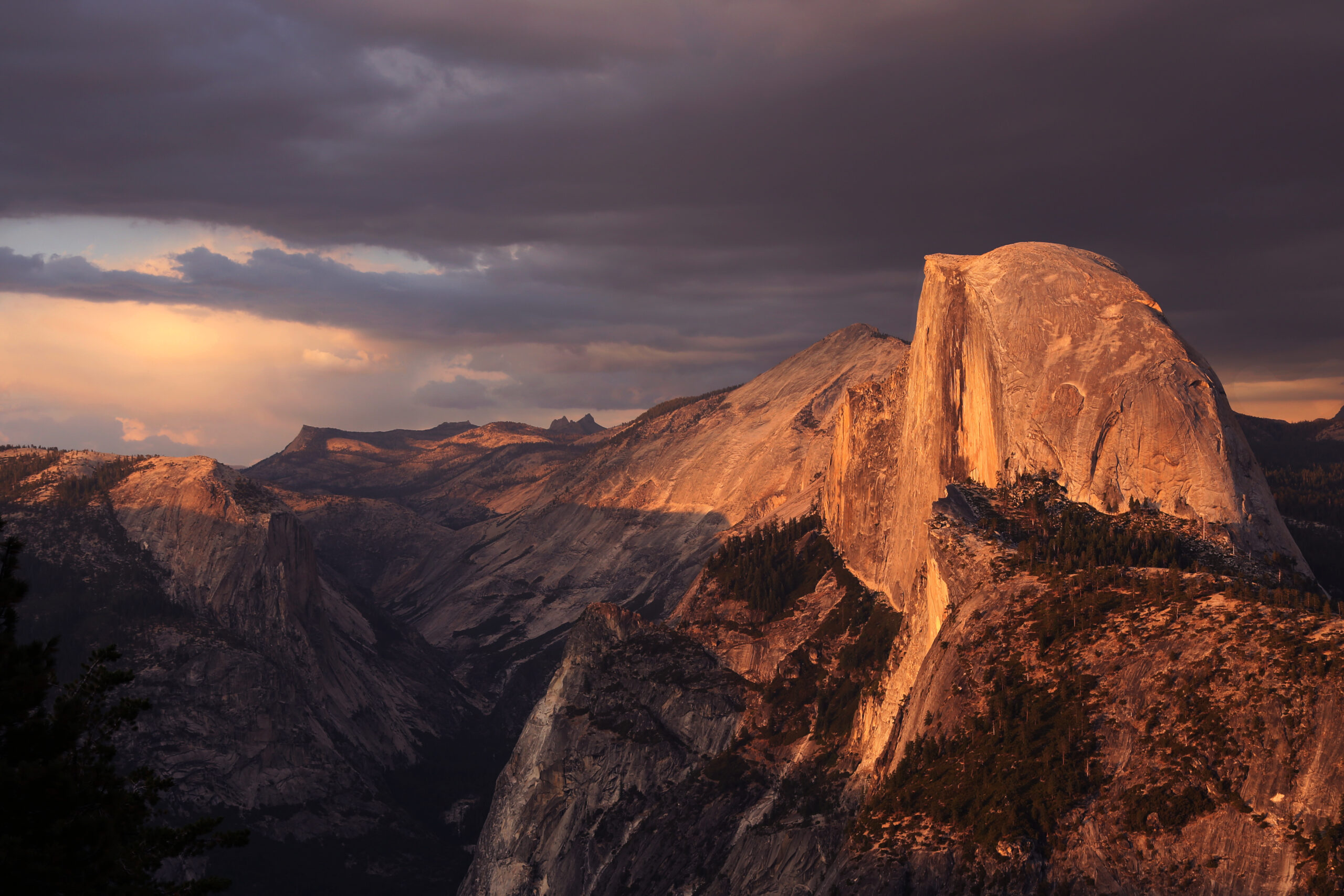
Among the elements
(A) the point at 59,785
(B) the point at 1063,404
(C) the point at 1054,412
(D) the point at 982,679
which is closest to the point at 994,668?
(D) the point at 982,679

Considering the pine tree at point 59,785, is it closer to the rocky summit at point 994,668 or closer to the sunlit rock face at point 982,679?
the rocky summit at point 994,668

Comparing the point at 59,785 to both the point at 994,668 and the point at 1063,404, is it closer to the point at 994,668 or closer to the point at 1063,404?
the point at 994,668

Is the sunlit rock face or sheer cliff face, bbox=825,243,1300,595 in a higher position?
sheer cliff face, bbox=825,243,1300,595

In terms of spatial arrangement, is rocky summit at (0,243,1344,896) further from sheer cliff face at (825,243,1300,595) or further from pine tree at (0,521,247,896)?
pine tree at (0,521,247,896)

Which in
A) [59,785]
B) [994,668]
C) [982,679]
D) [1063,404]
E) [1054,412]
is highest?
[1063,404]

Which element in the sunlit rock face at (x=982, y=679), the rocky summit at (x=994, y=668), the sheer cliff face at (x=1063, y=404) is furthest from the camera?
the sheer cliff face at (x=1063, y=404)

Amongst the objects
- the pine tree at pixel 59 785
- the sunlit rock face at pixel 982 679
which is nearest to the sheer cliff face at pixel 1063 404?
the sunlit rock face at pixel 982 679

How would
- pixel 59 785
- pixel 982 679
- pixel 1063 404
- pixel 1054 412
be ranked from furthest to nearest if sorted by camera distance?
1. pixel 1054 412
2. pixel 1063 404
3. pixel 982 679
4. pixel 59 785

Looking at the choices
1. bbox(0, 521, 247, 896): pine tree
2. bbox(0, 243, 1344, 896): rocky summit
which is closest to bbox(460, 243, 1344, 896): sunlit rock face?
bbox(0, 243, 1344, 896): rocky summit

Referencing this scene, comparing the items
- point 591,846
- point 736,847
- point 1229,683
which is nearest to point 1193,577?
point 1229,683
